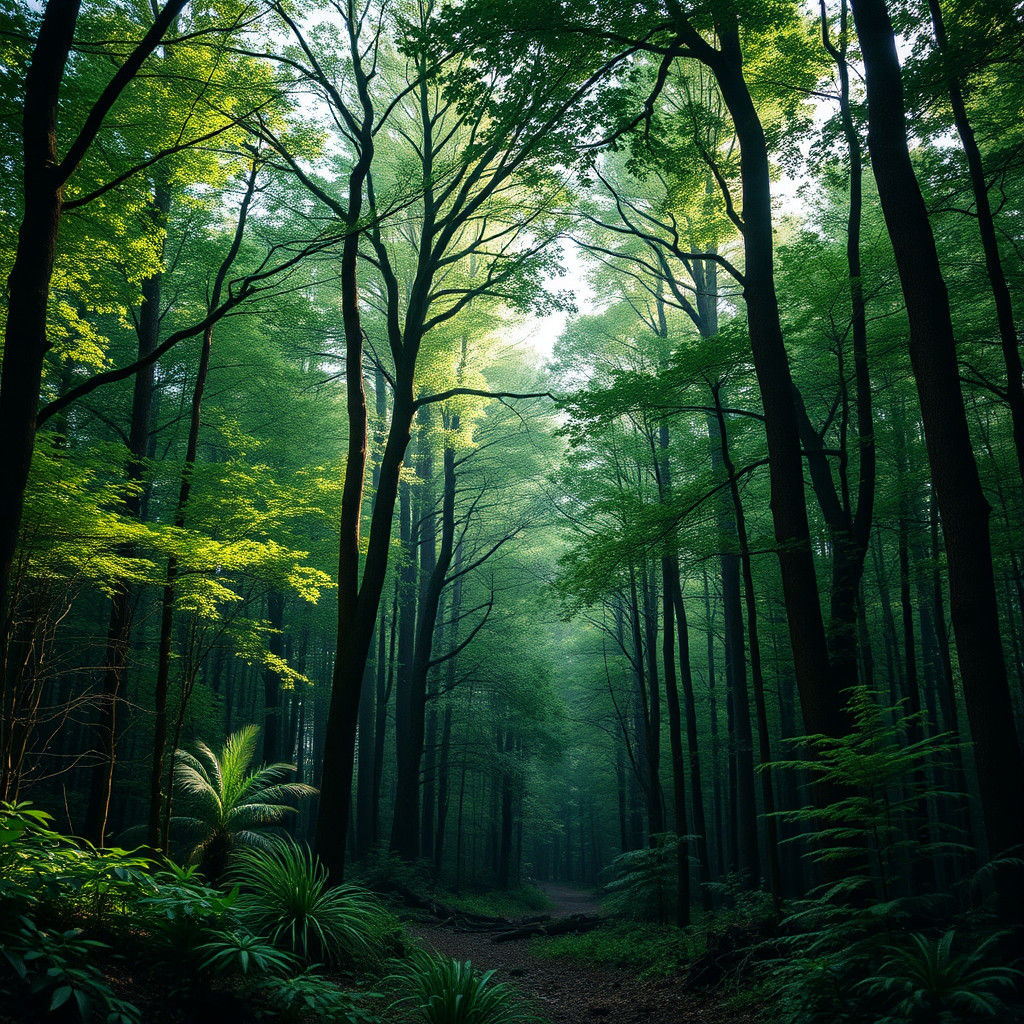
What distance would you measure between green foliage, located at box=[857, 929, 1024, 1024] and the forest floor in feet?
4.46

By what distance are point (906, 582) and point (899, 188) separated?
6.72 m

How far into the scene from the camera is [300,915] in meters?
4.96

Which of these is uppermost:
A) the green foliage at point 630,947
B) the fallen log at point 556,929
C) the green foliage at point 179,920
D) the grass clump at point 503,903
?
the green foliage at point 179,920

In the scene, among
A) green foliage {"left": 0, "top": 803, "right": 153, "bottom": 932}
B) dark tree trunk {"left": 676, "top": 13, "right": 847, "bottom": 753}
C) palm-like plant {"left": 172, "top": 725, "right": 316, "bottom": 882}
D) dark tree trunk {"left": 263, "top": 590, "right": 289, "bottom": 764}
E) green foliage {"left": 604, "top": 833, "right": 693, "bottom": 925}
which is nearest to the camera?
green foliage {"left": 0, "top": 803, "right": 153, "bottom": 932}

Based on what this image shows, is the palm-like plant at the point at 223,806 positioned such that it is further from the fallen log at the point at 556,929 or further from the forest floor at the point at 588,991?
the fallen log at the point at 556,929

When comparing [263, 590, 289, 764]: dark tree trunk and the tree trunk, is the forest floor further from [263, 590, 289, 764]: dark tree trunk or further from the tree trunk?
[263, 590, 289, 764]: dark tree trunk

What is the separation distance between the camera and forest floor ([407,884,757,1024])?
16.7 feet

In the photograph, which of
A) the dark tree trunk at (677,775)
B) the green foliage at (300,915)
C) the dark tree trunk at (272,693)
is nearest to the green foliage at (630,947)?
the dark tree trunk at (677,775)

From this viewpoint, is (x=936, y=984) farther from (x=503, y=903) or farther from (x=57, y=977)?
(x=503, y=903)

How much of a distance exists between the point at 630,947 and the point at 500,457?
11.1m

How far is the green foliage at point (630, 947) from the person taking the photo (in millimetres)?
6934

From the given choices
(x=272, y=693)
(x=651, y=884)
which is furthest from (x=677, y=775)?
(x=272, y=693)

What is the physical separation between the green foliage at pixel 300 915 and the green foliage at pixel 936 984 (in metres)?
3.71

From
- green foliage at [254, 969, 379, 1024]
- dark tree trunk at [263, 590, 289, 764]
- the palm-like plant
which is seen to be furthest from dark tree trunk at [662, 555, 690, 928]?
dark tree trunk at [263, 590, 289, 764]
